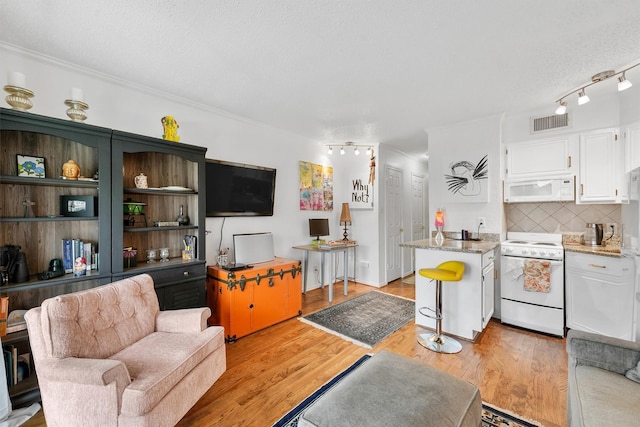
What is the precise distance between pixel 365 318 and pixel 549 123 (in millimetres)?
3193

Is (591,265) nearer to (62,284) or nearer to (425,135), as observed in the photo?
(425,135)

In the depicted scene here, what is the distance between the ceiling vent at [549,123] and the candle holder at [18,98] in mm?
4859

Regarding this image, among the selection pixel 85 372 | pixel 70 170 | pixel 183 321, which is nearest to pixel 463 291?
pixel 183 321

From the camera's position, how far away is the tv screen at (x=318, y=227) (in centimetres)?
432

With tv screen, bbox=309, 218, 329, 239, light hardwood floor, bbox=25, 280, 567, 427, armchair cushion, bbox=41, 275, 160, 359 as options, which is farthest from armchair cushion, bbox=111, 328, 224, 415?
tv screen, bbox=309, 218, 329, 239

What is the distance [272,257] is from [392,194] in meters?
2.68

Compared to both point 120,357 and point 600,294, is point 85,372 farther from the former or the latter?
point 600,294

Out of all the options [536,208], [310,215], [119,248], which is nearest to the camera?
[119,248]

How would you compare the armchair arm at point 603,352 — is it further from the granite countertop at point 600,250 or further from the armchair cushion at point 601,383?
the granite countertop at point 600,250

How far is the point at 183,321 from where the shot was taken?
2.00m

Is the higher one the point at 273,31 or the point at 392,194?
the point at 273,31

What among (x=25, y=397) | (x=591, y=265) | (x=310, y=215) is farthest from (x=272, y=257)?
(x=591, y=265)

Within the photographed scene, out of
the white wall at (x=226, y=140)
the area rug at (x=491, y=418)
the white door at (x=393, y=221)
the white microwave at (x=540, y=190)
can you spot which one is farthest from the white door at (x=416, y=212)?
the area rug at (x=491, y=418)

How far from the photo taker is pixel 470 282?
2711mm
